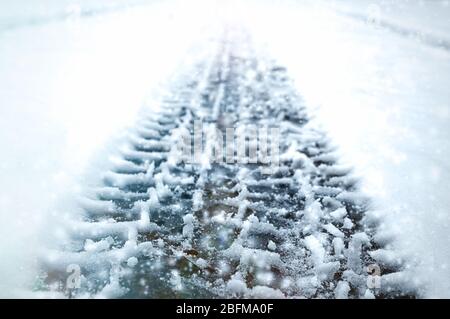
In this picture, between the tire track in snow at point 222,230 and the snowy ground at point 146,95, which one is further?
the snowy ground at point 146,95

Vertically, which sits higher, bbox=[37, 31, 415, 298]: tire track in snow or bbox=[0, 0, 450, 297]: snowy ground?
bbox=[0, 0, 450, 297]: snowy ground

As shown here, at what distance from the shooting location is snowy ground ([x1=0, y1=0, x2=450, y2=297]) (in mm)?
2434

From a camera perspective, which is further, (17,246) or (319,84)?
(319,84)

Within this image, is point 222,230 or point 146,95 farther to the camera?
point 146,95

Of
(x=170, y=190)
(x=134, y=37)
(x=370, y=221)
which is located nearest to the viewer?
(x=370, y=221)

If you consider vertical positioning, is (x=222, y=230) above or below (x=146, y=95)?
below

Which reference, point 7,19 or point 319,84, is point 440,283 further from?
point 7,19

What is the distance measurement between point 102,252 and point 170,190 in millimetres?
798

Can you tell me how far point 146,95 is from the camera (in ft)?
15.6

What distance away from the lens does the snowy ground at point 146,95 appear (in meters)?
2.43

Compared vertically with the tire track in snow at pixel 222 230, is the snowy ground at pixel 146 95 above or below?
above
